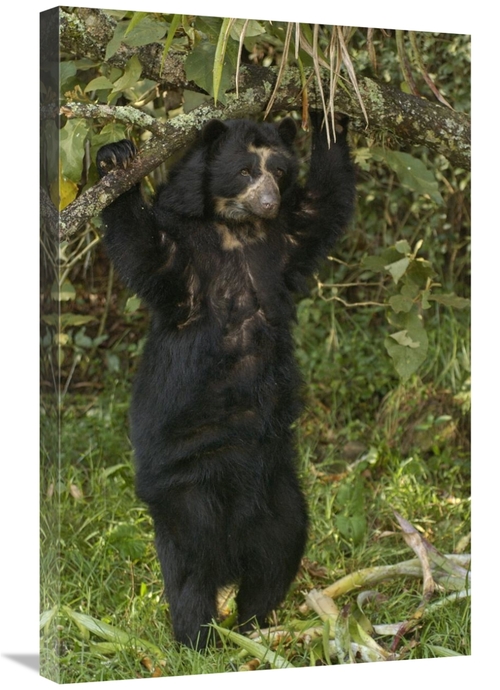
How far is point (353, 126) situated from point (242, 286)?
98 cm

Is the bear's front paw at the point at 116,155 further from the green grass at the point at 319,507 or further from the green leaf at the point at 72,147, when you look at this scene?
the green grass at the point at 319,507

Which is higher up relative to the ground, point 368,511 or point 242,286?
point 242,286

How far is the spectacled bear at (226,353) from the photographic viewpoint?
523 cm

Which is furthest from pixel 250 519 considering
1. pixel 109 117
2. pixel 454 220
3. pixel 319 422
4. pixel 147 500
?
pixel 454 220

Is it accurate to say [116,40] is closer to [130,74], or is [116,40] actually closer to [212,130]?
[130,74]

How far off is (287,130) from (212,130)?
471mm

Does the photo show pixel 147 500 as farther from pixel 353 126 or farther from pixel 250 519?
pixel 353 126

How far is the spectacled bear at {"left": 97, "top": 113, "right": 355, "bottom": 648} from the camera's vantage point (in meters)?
5.23

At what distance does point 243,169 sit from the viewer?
5.20 metres

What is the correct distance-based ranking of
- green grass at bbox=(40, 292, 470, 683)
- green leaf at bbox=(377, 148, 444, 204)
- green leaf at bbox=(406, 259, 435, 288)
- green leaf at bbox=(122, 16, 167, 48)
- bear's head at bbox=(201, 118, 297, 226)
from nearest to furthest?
1. green leaf at bbox=(122, 16, 167, 48)
2. green grass at bbox=(40, 292, 470, 683)
3. bear's head at bbox=(201, 118, 297, 226)
4. green leaf at bbox=(377, 148, 444, 204)
5. green leaf at bbox=(406, 259, 435, 288)

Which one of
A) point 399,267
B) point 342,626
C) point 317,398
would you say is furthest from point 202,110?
point 317,398

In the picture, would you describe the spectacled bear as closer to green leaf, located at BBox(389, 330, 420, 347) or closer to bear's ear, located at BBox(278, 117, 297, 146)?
bear's ear, located at BBox(278, 117, 297, 146)

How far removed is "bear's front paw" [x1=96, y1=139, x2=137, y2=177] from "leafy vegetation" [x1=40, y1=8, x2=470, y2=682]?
121 millimetres

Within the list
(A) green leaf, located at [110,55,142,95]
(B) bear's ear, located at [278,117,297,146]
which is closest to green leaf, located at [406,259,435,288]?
(B) bear's ear, located at [278,117,297,146]
